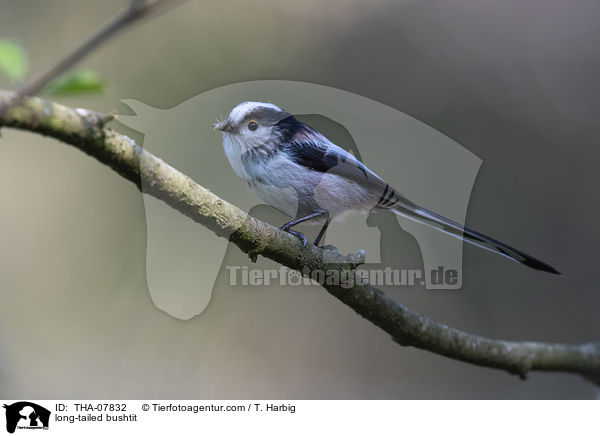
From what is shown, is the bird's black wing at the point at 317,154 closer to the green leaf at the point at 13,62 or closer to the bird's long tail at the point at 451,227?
the bird's long tail at the point at 451,227

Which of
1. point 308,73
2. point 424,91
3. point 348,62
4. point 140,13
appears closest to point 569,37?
point 424,91

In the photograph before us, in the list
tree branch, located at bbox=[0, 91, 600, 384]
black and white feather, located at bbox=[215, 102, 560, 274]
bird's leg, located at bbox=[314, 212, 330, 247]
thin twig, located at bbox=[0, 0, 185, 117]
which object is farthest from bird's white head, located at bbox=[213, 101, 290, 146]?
thin twig, located at bbox=[0, 0, 185, 117]

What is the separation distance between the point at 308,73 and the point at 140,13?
249 centimetres

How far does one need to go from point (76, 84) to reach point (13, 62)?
8 centimetres

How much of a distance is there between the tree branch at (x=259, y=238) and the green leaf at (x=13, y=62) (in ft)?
0.11

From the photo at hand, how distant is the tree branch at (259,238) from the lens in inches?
38.2

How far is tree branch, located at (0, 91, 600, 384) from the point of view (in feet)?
3.18

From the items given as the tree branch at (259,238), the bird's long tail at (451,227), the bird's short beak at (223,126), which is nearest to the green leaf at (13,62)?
the tree branch at (259,238)

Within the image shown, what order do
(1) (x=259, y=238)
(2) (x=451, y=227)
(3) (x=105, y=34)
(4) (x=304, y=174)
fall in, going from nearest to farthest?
(3) (x=105, y=34) < (1) (x=259, y=238) < (4) (x=304, y=174) < (2) (x=451, y=227)

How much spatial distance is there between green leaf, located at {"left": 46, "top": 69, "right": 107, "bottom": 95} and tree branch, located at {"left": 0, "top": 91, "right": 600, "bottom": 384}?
0.04m

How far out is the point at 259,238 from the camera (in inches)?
57.3

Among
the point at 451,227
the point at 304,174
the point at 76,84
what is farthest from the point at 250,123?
the point at 76,84

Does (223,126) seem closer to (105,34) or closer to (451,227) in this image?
(451,227)

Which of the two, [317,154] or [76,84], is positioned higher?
[317,154]
